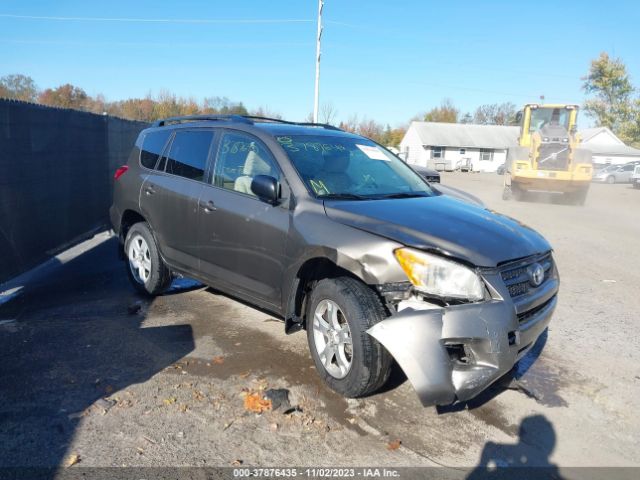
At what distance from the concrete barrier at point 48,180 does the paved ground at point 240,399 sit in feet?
2.80

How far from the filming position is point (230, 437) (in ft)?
10.0

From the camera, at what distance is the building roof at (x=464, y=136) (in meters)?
60.8

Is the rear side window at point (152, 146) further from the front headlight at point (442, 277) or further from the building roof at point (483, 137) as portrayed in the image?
the building roof at point (483, 137)

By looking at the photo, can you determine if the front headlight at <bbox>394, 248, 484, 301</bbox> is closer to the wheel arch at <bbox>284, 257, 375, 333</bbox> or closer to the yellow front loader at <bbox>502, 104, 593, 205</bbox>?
the wheel arch at <bbox>284, 257, 375, 333</bbox>

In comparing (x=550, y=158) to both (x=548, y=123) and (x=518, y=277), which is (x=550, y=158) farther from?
(x=518, y=277)

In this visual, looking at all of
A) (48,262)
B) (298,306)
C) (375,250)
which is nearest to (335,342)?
(298,306)

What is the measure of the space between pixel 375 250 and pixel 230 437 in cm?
143

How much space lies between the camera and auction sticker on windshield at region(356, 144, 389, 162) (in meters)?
4.76

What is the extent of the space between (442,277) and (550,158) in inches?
641

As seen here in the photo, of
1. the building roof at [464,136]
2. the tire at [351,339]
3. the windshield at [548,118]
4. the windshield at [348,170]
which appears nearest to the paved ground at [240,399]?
the tire at [351,339]

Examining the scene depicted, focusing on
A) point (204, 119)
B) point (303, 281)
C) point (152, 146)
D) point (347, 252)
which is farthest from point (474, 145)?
point (347, 252)

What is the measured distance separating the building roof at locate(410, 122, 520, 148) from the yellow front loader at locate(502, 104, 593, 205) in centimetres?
4161

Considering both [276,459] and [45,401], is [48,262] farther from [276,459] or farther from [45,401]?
[276,459]

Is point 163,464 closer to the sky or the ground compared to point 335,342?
closer to the ground
